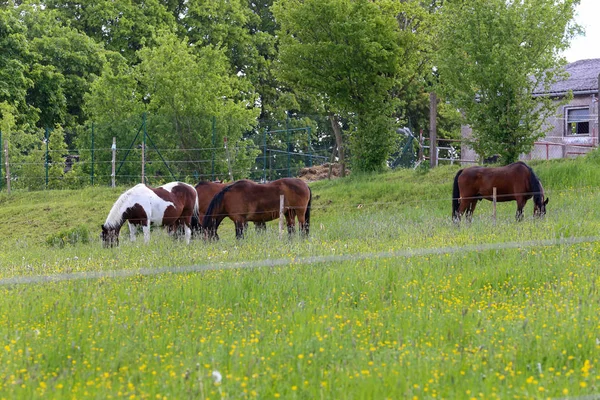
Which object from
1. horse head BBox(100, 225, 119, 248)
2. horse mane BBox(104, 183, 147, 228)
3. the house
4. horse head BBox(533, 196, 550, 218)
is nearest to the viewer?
horse head BBox(100, 225, 119, 248)

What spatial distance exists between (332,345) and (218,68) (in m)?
30.9

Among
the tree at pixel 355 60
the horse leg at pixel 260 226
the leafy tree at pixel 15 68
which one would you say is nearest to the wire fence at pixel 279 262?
the horse leg at pixel 260 226

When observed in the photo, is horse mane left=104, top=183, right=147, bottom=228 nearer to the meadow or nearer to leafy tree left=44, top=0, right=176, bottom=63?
the meadow

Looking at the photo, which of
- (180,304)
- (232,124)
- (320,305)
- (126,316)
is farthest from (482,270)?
(232,124)

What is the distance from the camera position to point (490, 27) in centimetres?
2514

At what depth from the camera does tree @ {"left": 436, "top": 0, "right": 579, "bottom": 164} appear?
2489 centimetres

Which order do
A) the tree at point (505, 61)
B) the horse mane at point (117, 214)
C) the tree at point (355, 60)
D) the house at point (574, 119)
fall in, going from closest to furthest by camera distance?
the horse mane at point (117, 214), the tree at point (505, 61), the tree at point (355, 60), the house at point (574, 119)

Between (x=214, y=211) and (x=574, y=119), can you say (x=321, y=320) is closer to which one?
(x=214, y=211)

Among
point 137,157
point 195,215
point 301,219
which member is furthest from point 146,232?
point 137,157

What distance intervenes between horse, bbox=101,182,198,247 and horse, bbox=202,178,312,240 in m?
0.92

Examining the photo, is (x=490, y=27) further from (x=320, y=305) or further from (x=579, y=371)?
(x=579, y=371)

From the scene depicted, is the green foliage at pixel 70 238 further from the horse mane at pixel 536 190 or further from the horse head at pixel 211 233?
the horse mane at pixel 536 190

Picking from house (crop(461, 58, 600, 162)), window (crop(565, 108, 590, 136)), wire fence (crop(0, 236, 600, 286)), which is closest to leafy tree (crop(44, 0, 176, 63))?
house (crop(461, 58, 600, 162))

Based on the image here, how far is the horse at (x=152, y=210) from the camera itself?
18.4 meters
